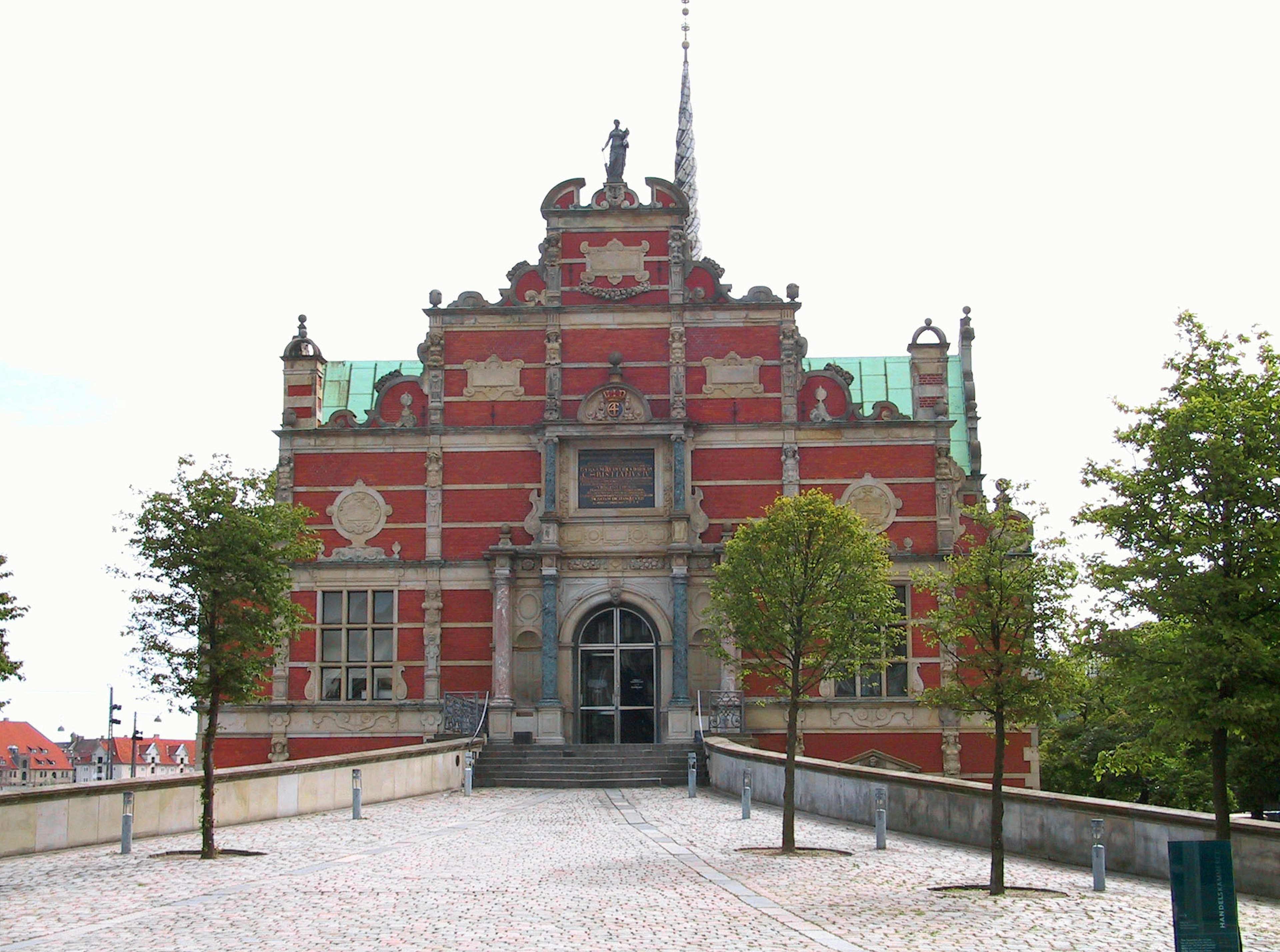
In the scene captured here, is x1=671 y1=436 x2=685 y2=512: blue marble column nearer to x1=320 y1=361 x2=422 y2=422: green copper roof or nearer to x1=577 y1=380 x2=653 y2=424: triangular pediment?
x1=577 y1=380 x2=653 y2=424: triangular pediment

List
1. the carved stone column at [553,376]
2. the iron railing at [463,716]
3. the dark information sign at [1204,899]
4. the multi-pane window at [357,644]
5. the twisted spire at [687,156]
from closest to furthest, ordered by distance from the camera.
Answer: the dark information sign at [1204,899]
the iron railing at [463,716]
the multi-pane window at [357,644]
the carved stone column at [553,376]
the twisted spire at [687,156]

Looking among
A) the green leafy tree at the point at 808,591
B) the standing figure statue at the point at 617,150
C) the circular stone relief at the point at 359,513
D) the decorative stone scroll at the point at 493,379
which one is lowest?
the green leafy tree at the point at 808,591

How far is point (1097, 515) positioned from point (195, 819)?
13.5 meters

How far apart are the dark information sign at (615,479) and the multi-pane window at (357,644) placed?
5.14m

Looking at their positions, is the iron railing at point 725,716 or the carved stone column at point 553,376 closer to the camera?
the iron railing at point 725,716

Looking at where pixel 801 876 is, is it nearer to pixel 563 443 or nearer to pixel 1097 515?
pixel 1097 515

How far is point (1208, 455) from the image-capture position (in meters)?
13.0

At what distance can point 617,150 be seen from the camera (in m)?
34.3

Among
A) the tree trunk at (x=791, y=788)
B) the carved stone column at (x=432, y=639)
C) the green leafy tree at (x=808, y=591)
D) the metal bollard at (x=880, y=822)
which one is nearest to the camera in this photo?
the tree trunk at (x=791, y=788)

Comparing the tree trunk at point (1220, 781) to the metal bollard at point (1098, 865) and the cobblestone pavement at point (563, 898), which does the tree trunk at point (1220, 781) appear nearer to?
the cobblestone pavement at point (563, 898)

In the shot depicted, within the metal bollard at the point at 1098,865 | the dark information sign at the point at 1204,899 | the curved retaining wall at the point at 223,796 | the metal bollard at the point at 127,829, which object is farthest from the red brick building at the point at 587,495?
the dark information sign at the point at 1204,899

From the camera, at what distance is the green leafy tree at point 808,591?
18.1 meters

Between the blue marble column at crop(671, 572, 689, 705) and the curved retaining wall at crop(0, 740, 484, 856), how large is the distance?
5.34m

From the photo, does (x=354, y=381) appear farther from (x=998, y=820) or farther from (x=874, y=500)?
(x=998, y=820)
